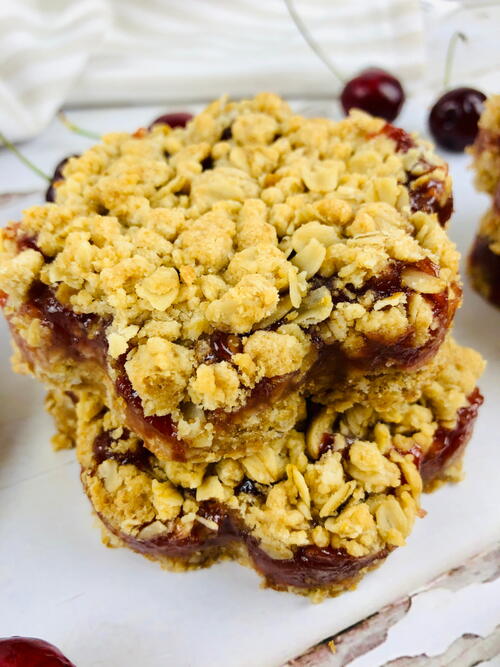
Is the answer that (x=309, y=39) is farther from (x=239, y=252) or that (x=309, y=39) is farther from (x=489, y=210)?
(x=239, y=252)

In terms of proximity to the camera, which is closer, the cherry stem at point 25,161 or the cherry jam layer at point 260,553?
the cherry jam layer at point 260,553

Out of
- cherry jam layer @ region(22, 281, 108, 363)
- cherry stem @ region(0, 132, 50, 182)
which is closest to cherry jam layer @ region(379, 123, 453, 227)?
cherry jam layer @ region(22, 281, 108, 363)

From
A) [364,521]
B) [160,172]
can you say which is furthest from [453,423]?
[160,172]

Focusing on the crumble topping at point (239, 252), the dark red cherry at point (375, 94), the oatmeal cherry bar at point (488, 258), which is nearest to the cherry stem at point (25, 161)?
the crumble topping at point (239, 252)

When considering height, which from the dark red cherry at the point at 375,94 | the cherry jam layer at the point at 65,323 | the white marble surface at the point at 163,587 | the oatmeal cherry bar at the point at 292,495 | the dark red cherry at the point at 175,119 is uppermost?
the dark red cherry at the point at 375,94

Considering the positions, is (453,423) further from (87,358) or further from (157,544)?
(87,358)

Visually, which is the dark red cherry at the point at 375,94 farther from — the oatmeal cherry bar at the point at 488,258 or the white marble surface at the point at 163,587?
the white marble surface at the point at 163,587

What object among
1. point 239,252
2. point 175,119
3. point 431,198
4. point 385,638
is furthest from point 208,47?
point 385,638
